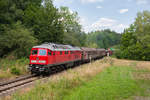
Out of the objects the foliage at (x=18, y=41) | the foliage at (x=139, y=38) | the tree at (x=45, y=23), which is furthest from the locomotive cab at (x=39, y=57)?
the foliage at (x=139, y=38)

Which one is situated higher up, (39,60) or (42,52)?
(42,52)

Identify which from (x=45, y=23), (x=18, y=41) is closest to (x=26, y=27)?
(x=45, y=23)

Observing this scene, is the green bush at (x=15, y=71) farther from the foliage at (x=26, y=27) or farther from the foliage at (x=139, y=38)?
the foliage at (x=139, y=38)

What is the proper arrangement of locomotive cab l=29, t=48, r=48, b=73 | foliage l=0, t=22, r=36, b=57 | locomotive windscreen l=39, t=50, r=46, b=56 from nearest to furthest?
locomotive cab l=29, t=48, r=48, b=73
locomotive windscreen l=39, t=50, r=46, b=56
foliage l=0, t=22, r=36, b=57

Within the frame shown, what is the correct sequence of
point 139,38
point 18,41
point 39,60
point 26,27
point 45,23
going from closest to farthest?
1. point 39,60
2. point 18,41
3. point 45,23
4. point 26,27
5. point 139,38

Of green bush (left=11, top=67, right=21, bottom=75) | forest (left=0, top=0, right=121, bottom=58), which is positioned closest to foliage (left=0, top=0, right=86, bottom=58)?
forest (left=0, top=0, right=121, bottom=58)

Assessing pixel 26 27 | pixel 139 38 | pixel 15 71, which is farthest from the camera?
pixel 139 38

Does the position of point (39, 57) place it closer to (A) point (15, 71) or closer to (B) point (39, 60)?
(B) point (39, 60)

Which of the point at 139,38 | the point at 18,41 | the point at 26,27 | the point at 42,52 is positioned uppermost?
the point at 26,27

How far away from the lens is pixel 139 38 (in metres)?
42.7

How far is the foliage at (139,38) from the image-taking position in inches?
1667

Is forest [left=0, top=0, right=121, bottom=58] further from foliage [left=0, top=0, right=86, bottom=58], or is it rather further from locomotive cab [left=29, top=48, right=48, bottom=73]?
locomotive cab [left=29, top=48, right=48, bottom=73]

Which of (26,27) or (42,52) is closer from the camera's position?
(42,52)

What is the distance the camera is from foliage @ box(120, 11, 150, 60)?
4234 centimetres
